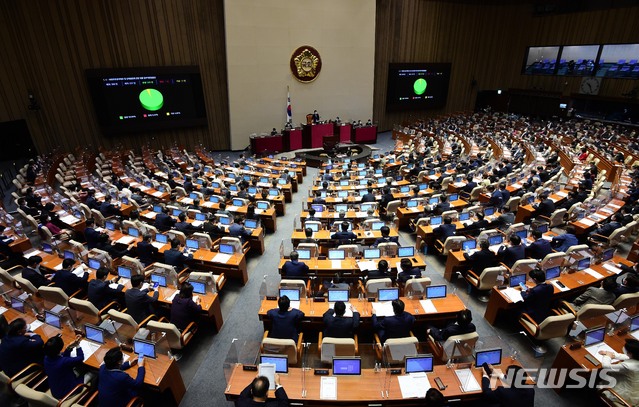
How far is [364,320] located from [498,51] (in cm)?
3182

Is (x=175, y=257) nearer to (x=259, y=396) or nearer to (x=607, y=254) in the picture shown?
(x=259, y=396)

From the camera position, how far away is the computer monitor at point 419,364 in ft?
15.8

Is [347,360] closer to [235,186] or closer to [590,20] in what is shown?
[235,186]

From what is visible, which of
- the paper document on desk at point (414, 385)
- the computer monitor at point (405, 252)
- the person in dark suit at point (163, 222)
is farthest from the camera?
the person in dark suit at point (163, 222)

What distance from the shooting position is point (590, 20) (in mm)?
24500

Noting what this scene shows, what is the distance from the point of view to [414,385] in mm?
4688

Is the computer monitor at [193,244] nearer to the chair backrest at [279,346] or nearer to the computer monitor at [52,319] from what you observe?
the computer monitor at [52,319]

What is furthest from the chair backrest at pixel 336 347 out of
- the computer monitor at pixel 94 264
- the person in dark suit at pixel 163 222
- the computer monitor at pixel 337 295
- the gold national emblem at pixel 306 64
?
the gold national emblem at pixel 306 64

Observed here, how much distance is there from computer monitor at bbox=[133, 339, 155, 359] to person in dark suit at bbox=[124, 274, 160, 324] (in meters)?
1.22

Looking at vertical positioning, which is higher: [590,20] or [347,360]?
[590,20]

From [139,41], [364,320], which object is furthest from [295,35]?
[364,320]

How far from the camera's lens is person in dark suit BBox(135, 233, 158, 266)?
8.22m

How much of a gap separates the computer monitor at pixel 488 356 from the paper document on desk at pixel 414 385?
31.3 inches

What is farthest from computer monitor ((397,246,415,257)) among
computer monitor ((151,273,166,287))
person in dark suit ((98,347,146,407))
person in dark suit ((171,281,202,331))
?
person in dark suit ((98,347,146,407))
